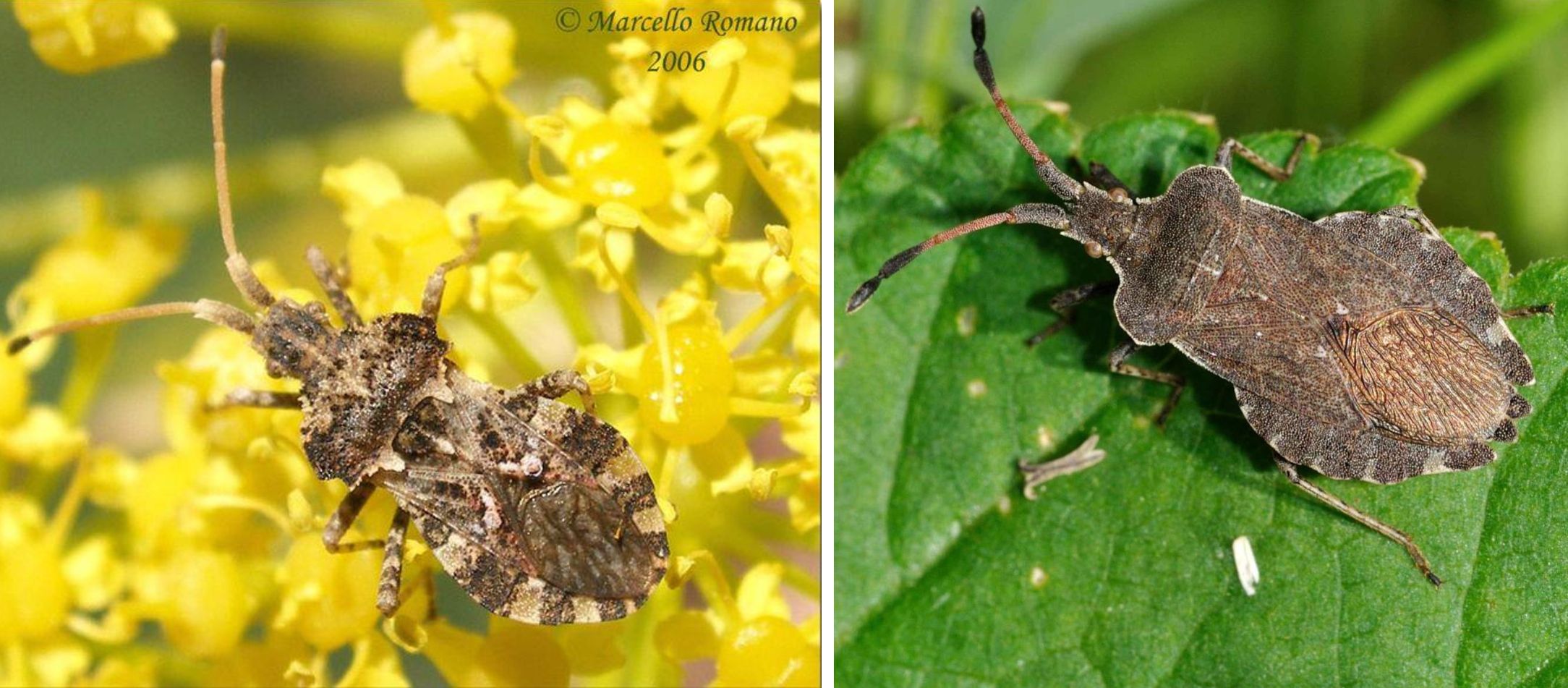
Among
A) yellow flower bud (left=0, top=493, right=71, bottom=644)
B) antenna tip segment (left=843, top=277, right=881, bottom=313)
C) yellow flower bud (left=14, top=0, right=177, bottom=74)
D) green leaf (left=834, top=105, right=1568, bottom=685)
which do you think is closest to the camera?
green leaf (left=834, top=105, right=1568, bottom=685)

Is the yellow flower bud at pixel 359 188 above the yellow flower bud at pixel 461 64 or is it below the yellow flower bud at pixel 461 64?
below

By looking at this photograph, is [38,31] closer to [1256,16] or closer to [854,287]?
[854,287]

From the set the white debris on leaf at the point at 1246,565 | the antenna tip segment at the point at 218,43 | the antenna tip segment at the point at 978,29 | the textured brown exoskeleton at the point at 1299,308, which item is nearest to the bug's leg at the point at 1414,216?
the textured brown exoskeleton at the point at 1299,308

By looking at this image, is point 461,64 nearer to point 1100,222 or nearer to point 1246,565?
point 1100,222

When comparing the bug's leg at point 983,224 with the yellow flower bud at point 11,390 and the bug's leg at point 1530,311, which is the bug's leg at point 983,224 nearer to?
the bug's leg at point 1530,311

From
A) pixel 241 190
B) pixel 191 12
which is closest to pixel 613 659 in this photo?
pixel 241 190

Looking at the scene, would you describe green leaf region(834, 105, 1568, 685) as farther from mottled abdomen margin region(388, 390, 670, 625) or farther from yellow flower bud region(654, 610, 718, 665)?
mottled abdomen margin region(388, 390, 670, 625)

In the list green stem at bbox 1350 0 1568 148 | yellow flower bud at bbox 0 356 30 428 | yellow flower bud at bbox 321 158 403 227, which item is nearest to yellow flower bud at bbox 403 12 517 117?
yellow flower bud at bbox 321 158 403 227
